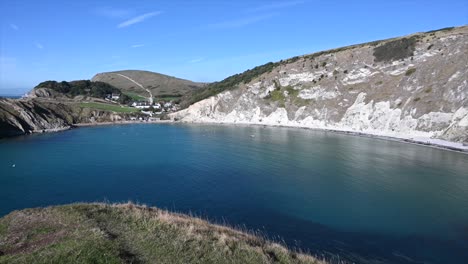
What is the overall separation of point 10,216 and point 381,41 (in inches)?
4348

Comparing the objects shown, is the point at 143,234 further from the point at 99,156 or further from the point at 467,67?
the point at 467,67

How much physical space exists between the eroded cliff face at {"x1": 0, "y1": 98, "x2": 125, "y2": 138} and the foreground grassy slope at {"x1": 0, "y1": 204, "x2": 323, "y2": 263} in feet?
264

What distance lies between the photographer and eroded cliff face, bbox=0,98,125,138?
84.7 meters

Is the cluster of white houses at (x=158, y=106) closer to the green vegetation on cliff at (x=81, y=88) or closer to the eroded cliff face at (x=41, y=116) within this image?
the green vegetation on cliff at (x=81, y=88)

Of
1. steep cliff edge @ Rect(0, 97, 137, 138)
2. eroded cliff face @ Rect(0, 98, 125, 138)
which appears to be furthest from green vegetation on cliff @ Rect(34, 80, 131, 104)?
eroded cliff face @ Rect(0, 98, 125, 138)

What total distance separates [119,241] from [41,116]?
9873cm

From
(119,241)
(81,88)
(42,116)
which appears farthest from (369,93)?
(81,88)

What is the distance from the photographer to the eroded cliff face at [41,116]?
278ft

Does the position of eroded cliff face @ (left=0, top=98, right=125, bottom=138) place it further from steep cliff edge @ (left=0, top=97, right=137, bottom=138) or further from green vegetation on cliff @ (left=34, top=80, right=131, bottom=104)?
green vegetation on cliff @ (left=34, top=80, right=131, bottom=104)

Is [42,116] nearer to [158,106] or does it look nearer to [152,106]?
[152,106]

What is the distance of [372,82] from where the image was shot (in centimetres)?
8712

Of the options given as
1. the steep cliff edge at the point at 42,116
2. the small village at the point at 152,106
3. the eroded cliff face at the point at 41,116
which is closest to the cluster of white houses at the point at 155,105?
the small village at the point at 152,106

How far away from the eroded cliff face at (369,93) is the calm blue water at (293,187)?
37.7 ft

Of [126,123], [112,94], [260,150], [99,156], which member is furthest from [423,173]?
[112,94]
